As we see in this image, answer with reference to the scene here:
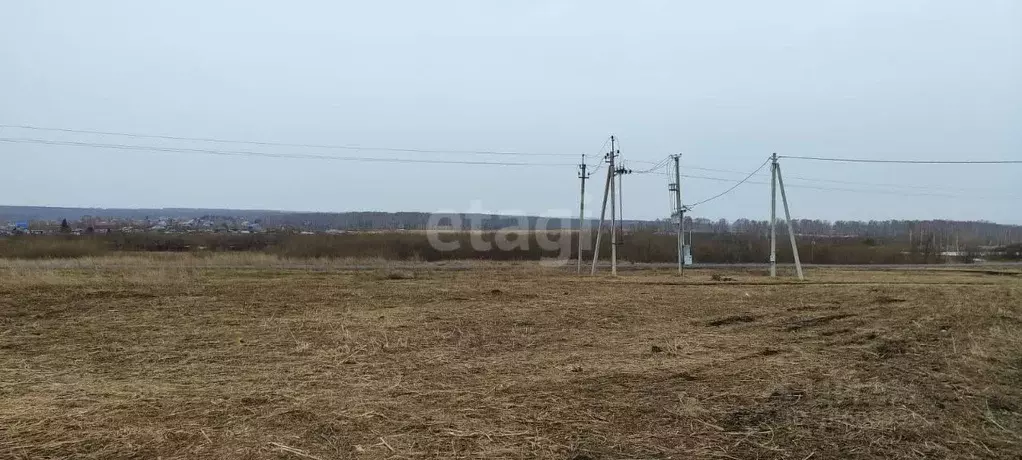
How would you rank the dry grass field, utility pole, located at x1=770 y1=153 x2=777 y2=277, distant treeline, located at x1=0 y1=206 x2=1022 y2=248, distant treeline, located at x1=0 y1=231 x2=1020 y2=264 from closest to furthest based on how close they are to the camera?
the dry grass field, utility pole, located at x1=770 y1=153 x2=777 y2=277, distant treeline, located at x1=0 y1=231 x2=1020 y2=264, distant treeline, located at x1=0 y1=206 x2=1022 y2=248

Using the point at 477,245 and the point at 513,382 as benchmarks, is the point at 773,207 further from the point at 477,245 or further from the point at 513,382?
the point at 477,245

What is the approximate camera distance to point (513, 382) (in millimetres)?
5887

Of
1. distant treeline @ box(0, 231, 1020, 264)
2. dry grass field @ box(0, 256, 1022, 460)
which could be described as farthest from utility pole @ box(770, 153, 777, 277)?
distant treeline @ box(0, 231, 1020, 264)

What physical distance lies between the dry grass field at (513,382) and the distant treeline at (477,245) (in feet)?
106

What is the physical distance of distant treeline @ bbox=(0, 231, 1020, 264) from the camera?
1676 inches

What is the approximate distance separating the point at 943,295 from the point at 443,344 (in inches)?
474

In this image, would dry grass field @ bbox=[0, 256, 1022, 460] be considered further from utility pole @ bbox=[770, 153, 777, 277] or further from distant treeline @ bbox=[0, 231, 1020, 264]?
distant treeline @ bbox=[0, 231, 1020, 264]

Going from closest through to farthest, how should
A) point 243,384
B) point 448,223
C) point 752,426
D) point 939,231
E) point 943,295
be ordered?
point 752,426 → point 243,384 → point 943,295 → point 448,223 → point 939,231

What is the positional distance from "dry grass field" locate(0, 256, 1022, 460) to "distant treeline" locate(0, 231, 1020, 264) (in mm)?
32213

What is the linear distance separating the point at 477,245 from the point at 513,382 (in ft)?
137

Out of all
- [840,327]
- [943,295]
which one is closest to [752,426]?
[840,327]

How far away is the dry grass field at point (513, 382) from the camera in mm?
4180

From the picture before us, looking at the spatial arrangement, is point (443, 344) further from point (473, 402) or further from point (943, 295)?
point (943, 295)

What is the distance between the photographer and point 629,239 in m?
51.5
